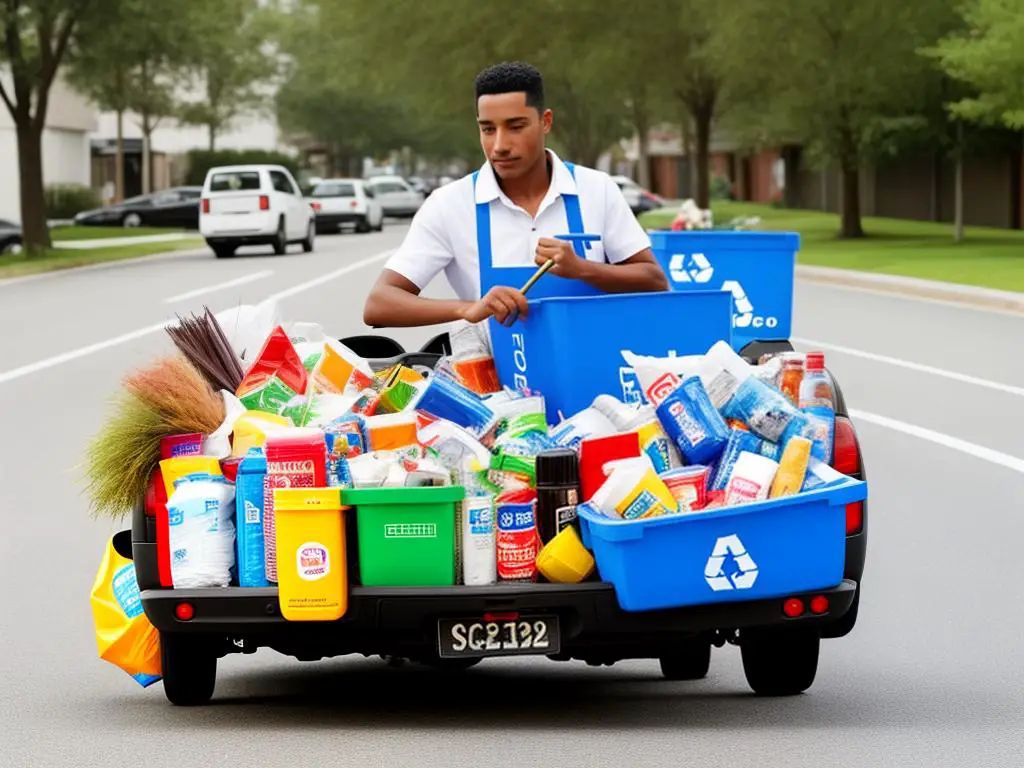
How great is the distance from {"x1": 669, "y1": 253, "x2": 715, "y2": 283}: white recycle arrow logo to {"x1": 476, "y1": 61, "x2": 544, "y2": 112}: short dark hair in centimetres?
340

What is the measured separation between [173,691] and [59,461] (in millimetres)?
6717

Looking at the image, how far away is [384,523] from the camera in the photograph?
5.81m

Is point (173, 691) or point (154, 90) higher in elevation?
point (154, 90)

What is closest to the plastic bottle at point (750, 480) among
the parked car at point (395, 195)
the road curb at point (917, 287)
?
the road curb at point (917, 287)

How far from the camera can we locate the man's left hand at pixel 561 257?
6547mm

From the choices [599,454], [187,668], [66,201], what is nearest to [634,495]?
[599,454]

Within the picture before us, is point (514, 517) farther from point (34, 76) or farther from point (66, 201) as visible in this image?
point (66, 201)

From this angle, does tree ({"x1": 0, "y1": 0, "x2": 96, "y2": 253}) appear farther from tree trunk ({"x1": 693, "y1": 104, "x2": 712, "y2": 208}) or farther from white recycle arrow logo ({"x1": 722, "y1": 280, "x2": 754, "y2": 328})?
white recycle arrow logo ({"x1": 722, "y1": 280, "x2": 754, "y2": 328})

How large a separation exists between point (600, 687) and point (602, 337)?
50.7 inches

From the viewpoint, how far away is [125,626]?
6.39 m

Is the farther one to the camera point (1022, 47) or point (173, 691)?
point (1022, 47)

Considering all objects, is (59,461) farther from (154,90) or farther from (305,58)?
(305,58)

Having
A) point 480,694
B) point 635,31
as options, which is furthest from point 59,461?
point 635,31

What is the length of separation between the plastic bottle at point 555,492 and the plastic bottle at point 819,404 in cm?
77
